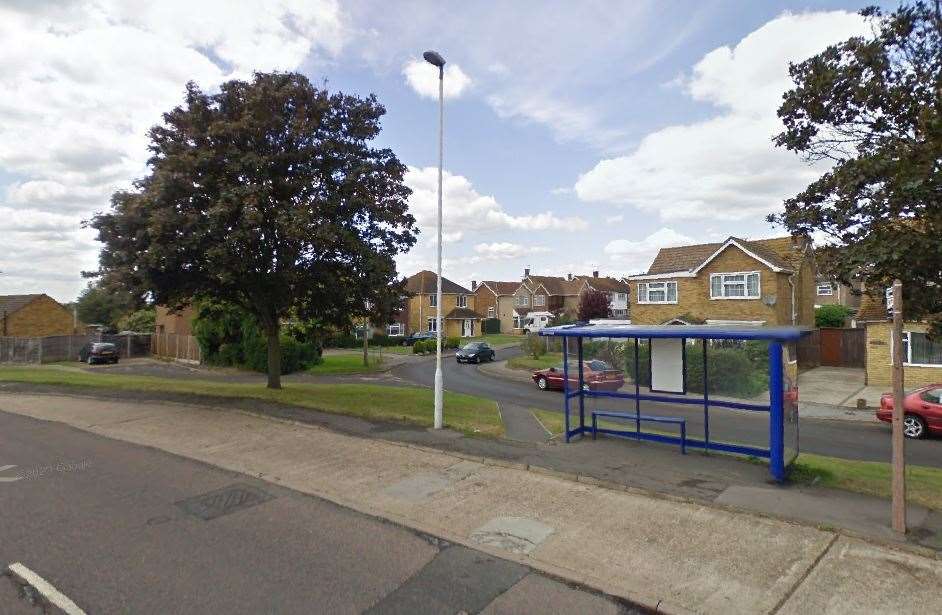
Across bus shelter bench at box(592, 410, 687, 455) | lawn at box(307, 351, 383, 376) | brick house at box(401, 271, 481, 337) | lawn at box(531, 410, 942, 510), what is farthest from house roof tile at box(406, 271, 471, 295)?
lawn at box(531, 410, 942, 510)

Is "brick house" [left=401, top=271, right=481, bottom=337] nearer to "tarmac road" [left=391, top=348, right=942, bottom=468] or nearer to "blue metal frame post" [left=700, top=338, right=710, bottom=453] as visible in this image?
"tarmac road" [left=391, top=348, right=942, bottom=468]

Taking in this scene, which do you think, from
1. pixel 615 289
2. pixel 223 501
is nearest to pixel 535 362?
pixel 223 501

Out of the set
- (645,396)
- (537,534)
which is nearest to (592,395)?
(645,396)

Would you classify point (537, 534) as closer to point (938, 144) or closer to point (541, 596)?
point (541, 596)

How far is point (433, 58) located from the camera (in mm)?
10898

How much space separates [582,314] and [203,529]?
43.2m

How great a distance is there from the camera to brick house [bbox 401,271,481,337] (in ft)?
204

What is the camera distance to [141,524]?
646 centimetres

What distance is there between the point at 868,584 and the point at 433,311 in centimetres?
5997

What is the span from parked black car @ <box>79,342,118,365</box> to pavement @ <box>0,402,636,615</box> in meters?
32.7

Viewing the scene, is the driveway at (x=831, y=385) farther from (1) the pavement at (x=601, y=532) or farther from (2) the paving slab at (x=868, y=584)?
(2) the paving slab at (x=868, y=584)

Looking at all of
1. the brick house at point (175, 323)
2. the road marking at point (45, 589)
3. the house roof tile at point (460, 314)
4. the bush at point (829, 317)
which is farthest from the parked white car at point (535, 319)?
the road marking at point (45, 589)

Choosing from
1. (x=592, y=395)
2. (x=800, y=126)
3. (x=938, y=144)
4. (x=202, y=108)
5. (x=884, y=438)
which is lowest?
(x=884, y=438)

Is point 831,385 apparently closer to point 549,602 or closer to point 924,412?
point 924,412
